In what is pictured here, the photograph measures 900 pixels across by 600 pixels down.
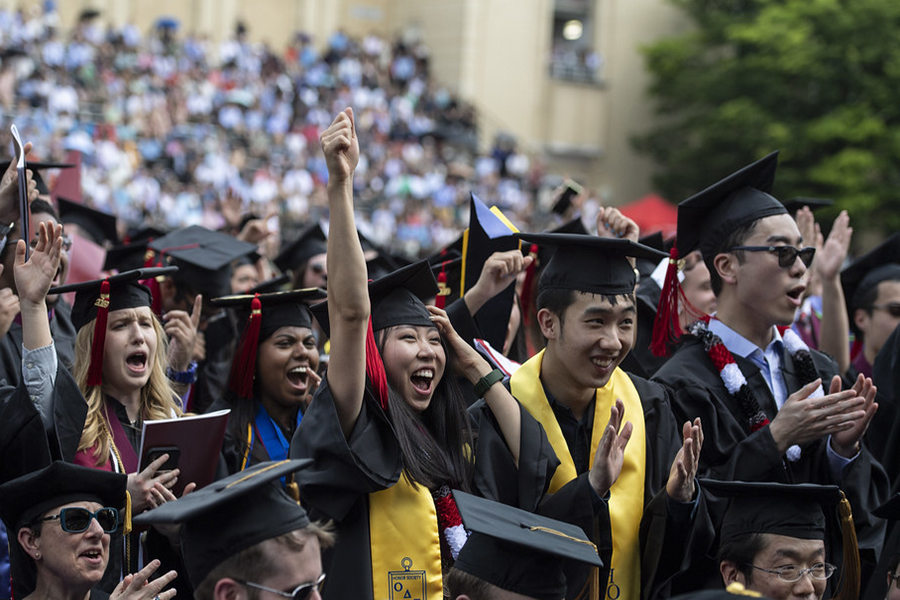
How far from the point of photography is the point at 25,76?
19016mm

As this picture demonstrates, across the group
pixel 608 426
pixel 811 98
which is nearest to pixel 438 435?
pixel 608 426

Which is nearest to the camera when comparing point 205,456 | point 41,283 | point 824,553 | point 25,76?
point 824,553

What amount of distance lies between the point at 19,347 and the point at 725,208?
10.3ft

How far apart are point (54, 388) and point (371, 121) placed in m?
22.6

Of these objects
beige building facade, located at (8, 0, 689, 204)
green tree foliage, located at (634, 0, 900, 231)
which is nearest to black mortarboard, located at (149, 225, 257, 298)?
green tree foliage, located at (634, 0, 900, 231)

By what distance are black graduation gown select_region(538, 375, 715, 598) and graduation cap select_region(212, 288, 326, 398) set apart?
1760 millimetres

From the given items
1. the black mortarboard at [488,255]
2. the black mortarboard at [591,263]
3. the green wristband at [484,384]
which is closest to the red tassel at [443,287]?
the black mortarboard at [488,255]

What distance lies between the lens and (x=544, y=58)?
34406 millimetres

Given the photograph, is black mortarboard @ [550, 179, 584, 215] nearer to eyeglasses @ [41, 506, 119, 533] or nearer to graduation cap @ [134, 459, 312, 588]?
eyeglasses @ [41, 506, 119, 533]

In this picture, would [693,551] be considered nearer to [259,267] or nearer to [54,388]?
[54,388]

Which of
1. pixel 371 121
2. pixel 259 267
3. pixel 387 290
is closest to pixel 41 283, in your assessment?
pixel 387 290

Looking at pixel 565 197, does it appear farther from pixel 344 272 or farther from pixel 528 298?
pixel 344 272

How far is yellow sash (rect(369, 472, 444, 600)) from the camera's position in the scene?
378 cm

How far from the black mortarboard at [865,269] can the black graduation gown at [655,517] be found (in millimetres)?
2814
